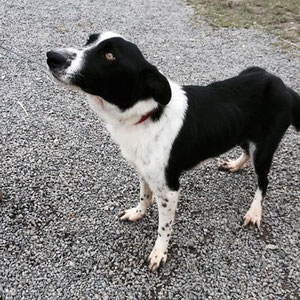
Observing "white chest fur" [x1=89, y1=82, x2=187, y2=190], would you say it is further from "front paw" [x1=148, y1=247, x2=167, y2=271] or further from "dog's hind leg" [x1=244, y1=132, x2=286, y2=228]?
"dog's hind leg" [x1=244, y1=132, x2=286, y2=228]

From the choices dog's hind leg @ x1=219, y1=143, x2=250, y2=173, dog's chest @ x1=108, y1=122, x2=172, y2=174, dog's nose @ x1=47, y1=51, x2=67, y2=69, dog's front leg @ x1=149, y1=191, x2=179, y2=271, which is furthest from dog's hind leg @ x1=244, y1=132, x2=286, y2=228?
dog's nose @ x1=47, y1=51, x2=67, y2=69

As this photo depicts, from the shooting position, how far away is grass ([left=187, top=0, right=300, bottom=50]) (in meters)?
7.76

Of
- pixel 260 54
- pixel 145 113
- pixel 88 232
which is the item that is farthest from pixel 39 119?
pixel 260 54

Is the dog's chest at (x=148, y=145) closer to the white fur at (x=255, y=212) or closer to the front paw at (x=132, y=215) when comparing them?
the front paw at (x=132, y=215)

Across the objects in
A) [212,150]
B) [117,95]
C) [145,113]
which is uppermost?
[117,95]

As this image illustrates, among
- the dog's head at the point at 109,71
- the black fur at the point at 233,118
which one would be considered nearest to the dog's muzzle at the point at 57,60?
the dog's head at the point at 109,71

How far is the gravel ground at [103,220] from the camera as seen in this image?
308cm

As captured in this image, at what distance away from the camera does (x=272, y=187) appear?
4.05 m

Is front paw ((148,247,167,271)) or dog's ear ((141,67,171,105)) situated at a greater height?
dog's ear ((141,67,171,105))

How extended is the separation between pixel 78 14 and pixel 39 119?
464 centimetres

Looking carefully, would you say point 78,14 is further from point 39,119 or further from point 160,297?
point 160,297

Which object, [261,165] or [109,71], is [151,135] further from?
[261,165]

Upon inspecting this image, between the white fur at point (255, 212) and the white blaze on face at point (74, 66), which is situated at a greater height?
the white blaze on face at point (74, 66)

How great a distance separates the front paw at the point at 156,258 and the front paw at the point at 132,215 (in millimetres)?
453
